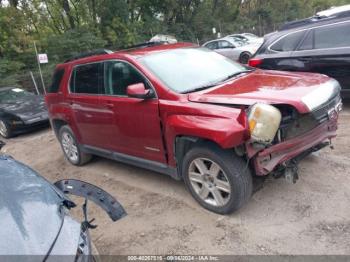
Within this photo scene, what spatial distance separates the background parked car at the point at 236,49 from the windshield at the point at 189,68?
10189 mm

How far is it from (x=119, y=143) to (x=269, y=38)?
4.04 metres

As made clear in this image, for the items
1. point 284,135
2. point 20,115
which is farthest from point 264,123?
point 20,115

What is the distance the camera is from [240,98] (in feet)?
11.0

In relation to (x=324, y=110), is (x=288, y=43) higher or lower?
higher

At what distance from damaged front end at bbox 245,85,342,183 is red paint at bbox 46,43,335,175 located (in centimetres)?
2

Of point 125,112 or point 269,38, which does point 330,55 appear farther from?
point 125,112

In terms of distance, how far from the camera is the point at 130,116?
4172mm

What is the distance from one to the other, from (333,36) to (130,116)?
4.03 m

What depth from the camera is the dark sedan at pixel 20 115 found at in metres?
8.98

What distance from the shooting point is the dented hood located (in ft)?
10.6

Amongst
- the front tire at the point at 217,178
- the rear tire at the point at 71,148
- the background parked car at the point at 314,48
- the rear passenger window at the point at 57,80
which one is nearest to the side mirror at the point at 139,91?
the front tire at the point at 217,178

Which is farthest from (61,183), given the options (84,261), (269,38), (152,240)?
(269,38)

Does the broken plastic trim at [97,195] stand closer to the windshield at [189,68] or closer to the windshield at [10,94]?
the windshield at [189,68]

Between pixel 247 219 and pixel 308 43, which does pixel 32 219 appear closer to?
pixel 247 219
